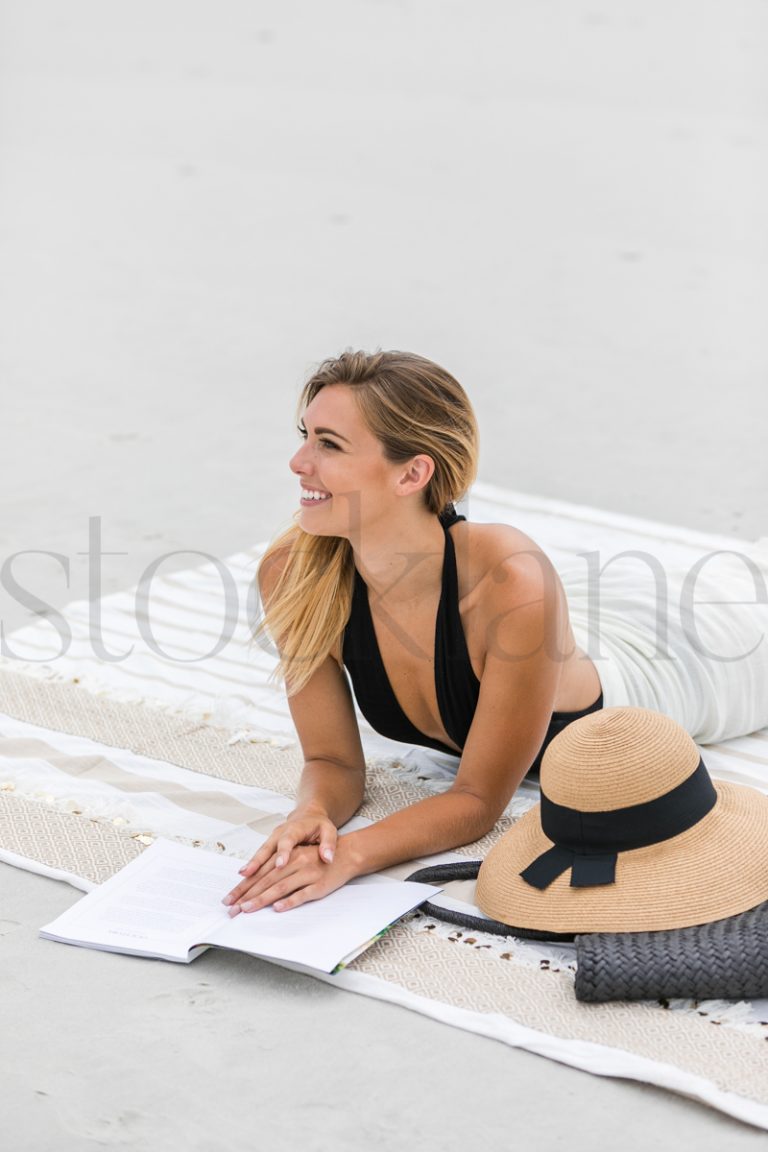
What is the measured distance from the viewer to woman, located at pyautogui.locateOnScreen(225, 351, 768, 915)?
98.0 inches

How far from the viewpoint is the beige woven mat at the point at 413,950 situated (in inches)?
79.4

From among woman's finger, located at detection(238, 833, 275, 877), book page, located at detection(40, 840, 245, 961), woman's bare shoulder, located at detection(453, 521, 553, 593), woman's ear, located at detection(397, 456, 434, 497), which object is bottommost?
book page, located at detection(40, 840, 245, 961)

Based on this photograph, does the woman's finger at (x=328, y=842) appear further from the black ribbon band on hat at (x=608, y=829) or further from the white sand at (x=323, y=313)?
the black ribbon band on hat at (x=608, y=829)

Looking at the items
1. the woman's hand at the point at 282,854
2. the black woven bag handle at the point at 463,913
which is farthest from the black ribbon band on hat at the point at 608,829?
the woman's hand at the point at 282,854

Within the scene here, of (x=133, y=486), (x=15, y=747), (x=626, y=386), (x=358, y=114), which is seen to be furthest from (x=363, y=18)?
(x=15, y=747)

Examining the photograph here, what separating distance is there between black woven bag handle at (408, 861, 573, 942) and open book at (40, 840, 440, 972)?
0.04 meters

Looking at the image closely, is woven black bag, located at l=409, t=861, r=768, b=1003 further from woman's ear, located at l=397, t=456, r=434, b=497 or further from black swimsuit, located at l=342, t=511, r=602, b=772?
woman's ear, located at l=397, t=456, r=434, b=497

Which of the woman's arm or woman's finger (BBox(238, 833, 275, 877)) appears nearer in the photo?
woman's finger (BBox(238, 833, 275, 877))

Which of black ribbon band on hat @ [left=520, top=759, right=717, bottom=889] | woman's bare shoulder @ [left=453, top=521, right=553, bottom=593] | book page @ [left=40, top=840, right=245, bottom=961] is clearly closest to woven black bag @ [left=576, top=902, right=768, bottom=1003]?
black ribbon band on hat @ [left=520, top=759, right=717, bottom=889]

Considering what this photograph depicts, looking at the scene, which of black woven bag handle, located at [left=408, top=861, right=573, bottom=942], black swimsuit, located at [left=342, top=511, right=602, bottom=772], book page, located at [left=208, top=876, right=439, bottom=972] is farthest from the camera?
black swimsuit, located at [left=342, top=511, right=602, bottom=772]

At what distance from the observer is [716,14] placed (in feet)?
37.1

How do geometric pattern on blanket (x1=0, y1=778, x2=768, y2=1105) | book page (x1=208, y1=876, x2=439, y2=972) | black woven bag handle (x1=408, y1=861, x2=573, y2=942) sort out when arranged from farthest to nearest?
1. black woven bag handle (x1=408, y1=861, x2=573, y2=942)
2. book page (x1=208, y1=876, x2=439, y2=972)
3. geometric pattern on blanket (x1=0, y1=778, x2=768, y2=1105)

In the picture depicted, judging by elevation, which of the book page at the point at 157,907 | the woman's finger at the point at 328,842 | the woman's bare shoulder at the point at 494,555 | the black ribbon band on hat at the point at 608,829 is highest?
the woman's bare shoulder at the point at 494,555

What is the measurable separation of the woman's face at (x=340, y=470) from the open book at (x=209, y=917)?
608mm
